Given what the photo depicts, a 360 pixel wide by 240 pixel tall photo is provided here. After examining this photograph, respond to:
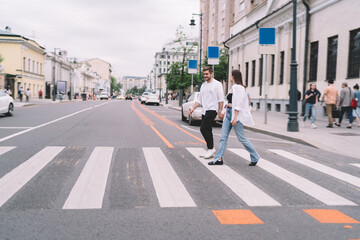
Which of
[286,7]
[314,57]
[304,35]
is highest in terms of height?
[286,7]

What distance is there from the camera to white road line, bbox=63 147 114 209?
430 centimetres

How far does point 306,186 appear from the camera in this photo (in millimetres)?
5434

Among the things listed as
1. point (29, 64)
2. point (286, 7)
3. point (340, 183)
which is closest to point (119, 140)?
point (340, 183)

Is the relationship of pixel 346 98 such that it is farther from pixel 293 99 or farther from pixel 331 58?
pixel 331 58

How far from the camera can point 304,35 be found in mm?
22000

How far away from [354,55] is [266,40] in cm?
484

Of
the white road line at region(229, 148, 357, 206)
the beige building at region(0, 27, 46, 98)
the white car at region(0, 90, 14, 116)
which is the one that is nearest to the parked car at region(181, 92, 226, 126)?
the white road line at region(229, 148, 357, 206)

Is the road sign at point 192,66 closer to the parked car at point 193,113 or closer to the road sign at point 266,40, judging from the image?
the parked car at point 193,113

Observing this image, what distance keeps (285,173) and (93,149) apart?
426 centimetres

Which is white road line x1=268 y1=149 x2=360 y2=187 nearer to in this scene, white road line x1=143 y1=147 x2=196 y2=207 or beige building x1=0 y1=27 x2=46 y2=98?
white road line x1=143 y1=147 x2=196 y2=207

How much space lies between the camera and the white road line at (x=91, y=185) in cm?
430

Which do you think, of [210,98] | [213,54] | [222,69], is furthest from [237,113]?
[222,69]

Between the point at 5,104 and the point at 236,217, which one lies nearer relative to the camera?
the point at 236,217

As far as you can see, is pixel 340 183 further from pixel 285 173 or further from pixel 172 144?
pixel 172 144
